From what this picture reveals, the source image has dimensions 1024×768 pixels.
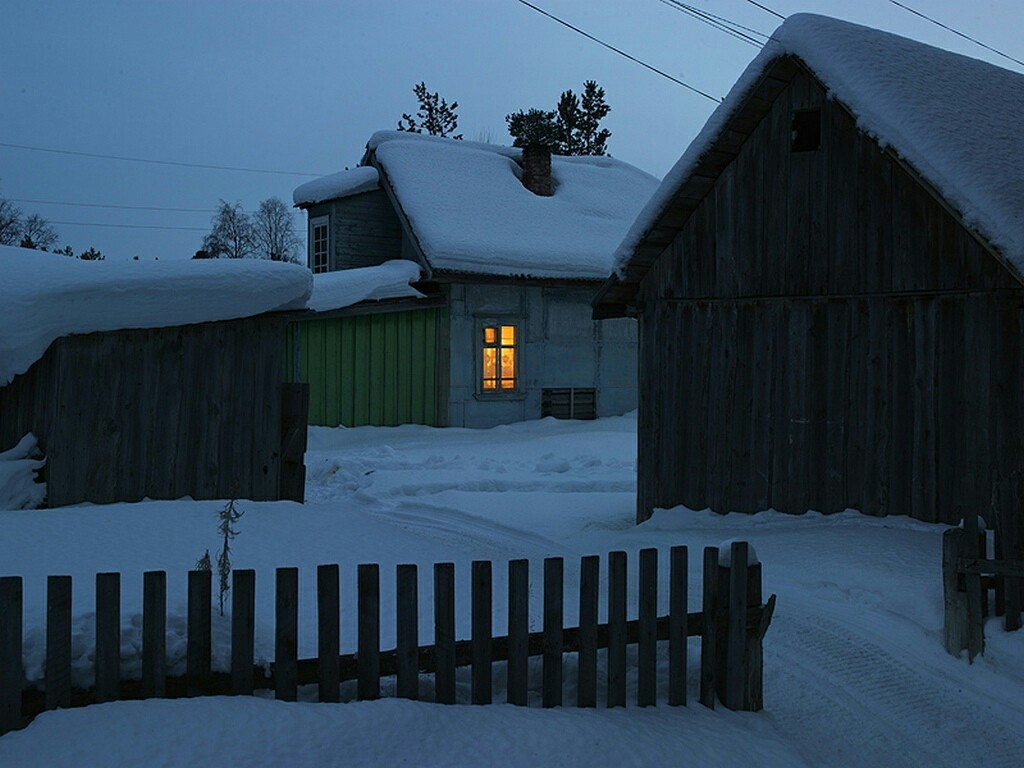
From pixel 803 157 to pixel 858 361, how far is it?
2.27 meters

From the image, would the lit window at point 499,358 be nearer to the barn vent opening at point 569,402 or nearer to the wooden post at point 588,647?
the barn vent opening at point 569,402

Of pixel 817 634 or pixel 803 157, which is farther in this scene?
pixel 803 157

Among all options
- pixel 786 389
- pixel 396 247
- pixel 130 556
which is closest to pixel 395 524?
pixel 130 556

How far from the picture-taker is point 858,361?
10250mm

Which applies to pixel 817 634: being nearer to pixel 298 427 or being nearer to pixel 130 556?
pixel 130 556

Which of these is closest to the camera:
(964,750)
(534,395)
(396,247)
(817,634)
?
(964,750)

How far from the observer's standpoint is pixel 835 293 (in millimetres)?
10367

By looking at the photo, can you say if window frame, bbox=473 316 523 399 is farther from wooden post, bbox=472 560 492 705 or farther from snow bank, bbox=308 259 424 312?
wooden post, bbox=472 560 492 705

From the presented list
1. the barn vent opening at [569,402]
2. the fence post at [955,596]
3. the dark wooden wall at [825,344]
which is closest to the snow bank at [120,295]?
the dark wooden wall at [825,344]

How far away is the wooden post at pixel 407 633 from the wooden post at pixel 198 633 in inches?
32.4

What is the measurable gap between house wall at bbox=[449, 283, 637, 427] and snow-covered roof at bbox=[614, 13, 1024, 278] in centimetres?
959

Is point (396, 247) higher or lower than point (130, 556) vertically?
higher

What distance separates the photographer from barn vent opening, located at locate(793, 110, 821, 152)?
10.6 meters

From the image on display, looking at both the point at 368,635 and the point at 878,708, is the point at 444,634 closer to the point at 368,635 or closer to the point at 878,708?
the point at 368,635
